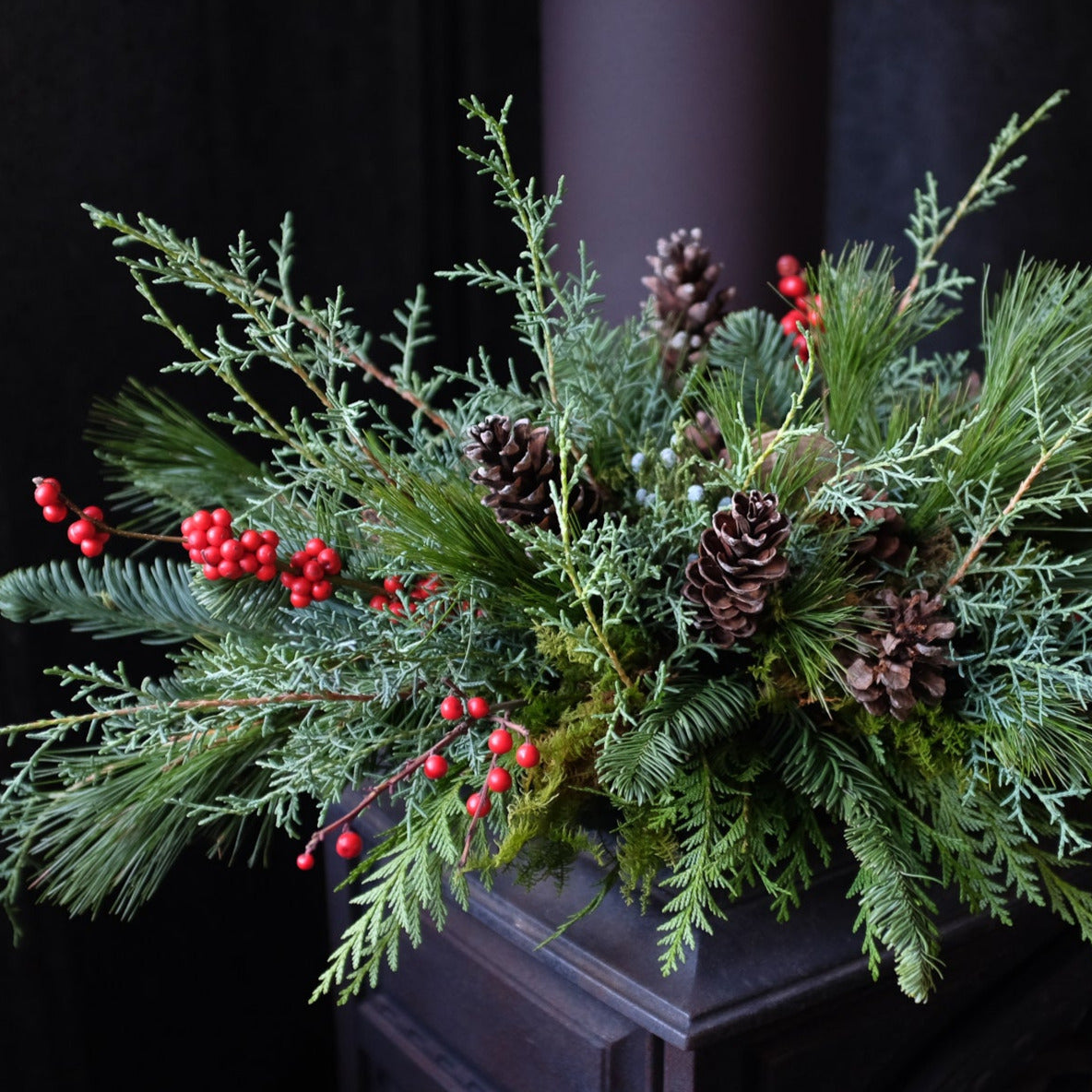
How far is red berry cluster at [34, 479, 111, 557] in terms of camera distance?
1.56 feet

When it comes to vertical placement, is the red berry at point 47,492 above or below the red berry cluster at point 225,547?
Result: above

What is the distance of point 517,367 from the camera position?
3.65 feet

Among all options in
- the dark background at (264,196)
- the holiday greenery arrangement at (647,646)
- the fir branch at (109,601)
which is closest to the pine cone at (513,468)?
the holiday greenery arrangement at (647,646)

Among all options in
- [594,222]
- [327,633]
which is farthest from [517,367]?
[327,633]

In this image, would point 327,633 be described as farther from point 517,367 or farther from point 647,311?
point 517,367

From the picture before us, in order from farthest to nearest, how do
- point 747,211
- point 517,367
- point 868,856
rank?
point 517,367
point 747,211
point 868,856

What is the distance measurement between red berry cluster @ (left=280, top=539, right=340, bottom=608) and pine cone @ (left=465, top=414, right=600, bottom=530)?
8 cm

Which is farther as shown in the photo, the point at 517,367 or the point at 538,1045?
the point at 517,367

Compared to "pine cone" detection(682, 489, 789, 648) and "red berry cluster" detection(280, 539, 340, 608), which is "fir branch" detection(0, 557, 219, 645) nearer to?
"red berry cluster" detection(280, 539, 340, 608)

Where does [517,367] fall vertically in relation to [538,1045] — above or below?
above

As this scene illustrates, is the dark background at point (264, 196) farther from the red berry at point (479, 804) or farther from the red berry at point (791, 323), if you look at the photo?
the red berry at point (479, 804)

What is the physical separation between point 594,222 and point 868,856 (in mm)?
633

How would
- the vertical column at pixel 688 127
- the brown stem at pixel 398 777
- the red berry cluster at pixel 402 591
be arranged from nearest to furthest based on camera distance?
the brown stem at pixel 398 777
the red berry cluster at pixel 402 591
the vertical column at pixel 688 127

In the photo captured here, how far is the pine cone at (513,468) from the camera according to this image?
475mm
